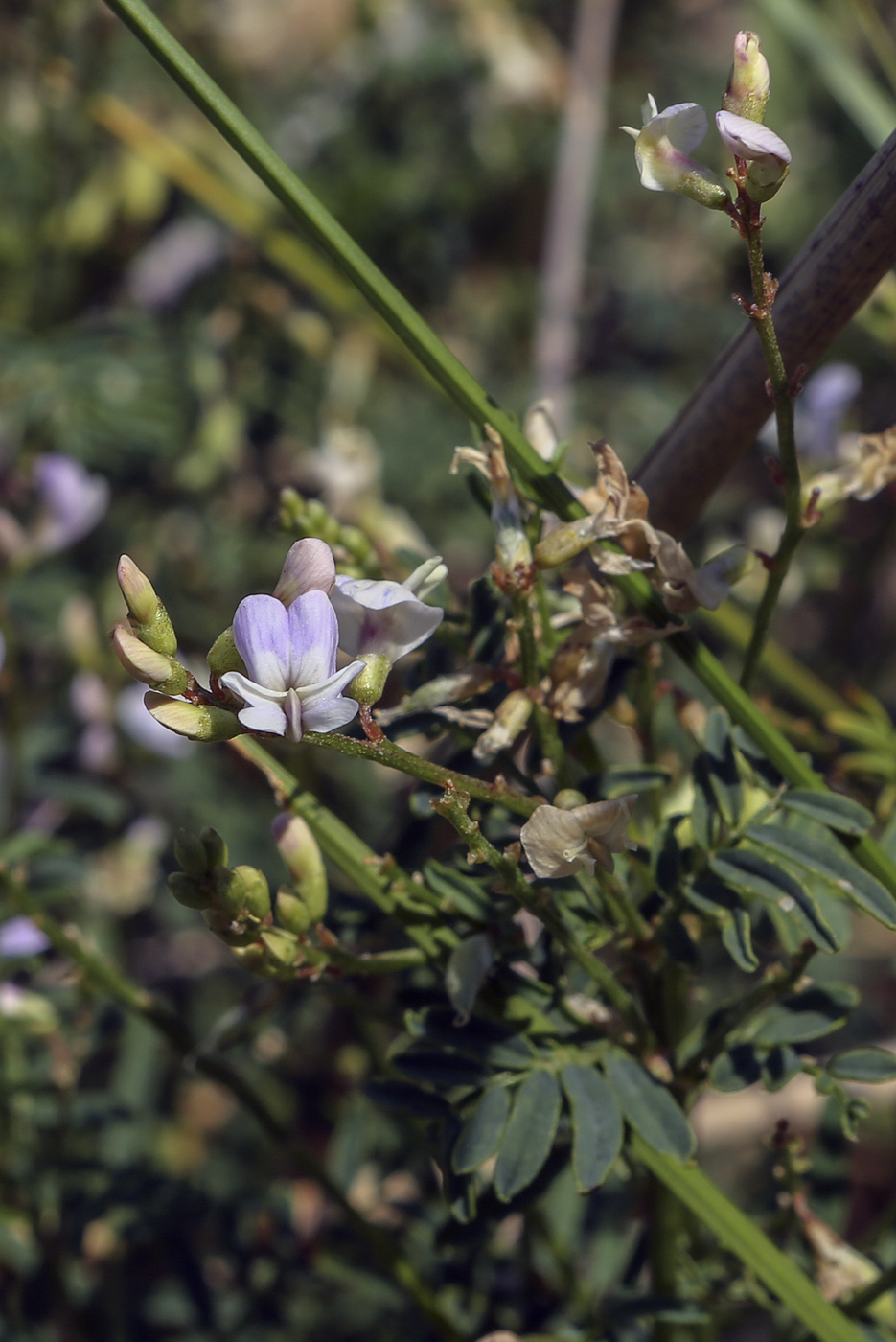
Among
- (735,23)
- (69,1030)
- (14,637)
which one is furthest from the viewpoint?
(735,23)

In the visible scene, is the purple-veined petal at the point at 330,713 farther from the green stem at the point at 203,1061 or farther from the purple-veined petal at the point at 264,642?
the green stem at the point at 203,1061

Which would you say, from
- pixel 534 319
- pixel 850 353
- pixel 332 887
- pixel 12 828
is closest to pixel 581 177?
pixel 534 319

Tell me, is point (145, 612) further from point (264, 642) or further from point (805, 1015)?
point (805, 1015)

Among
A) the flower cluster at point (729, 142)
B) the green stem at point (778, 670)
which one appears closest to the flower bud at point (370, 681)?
the flower cluster at point (729, 142)

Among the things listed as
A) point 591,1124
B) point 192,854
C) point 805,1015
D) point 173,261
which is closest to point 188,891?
point 192,854

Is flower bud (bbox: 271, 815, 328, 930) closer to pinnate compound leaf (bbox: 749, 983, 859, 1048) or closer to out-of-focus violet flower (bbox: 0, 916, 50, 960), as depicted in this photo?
pinnate compound leaf (bbox: 749, 983, 859, 1048)

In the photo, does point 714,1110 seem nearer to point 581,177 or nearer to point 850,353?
point 850,353
